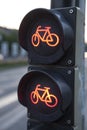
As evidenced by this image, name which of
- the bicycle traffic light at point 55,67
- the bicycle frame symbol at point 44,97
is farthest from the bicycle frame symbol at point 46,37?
the bicycle frame symbol at point 44,97

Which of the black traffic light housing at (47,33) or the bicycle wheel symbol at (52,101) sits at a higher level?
the black traffic light housing at (47,33)

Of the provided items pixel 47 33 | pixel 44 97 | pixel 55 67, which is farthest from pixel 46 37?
pixel 44 97

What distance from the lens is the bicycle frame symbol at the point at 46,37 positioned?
1994mm

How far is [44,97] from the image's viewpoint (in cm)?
204

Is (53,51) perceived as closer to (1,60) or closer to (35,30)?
(35,30)

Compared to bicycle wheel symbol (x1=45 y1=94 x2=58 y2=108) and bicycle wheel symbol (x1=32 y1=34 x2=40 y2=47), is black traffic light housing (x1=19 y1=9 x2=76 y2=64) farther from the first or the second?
bicycle wheel symbol (x1=45 y1=94 x2=58 y2=108)

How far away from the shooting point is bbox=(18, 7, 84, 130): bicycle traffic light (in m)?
1.98

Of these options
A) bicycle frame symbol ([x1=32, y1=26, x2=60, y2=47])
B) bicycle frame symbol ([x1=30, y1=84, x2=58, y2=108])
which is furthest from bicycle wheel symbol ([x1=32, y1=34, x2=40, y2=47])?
bicycle frame symbol ([x1=30, y1=84, x2=58, y2=108])

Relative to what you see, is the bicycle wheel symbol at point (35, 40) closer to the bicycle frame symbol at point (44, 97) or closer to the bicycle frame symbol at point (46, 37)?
the bicycle frame symbol at point (46, 37)

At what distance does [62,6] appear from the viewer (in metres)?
2.18

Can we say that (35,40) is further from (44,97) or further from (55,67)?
(44,97)

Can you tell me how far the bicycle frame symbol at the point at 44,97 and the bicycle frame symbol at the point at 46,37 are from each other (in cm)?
25

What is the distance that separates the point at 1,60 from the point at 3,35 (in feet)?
16.8

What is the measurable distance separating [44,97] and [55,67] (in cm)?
18
